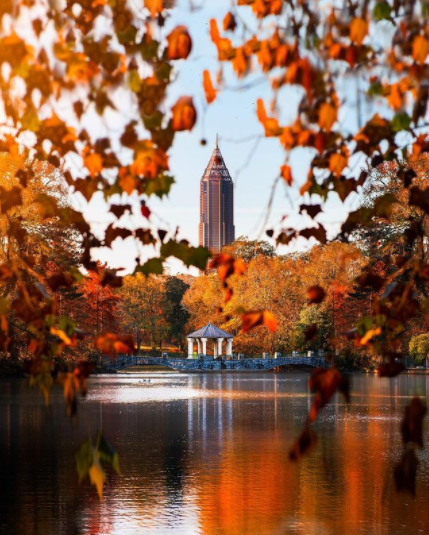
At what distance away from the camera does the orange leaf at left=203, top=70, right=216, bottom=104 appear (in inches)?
155

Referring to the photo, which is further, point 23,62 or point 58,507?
point 58,507

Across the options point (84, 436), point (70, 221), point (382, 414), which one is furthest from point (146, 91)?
point (382, 414)

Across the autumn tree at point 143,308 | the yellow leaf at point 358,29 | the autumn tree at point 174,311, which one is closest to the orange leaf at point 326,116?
the yellow leaf at point 358,29

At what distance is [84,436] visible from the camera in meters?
22.0

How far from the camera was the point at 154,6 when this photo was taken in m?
3.83

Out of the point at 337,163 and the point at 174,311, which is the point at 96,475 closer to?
the point at 337,163

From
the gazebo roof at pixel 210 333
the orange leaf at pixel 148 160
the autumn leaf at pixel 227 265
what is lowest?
the autumn leaf at pixel 227 265

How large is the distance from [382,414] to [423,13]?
26329 mm

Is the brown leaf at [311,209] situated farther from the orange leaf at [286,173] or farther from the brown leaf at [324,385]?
the brown leaf at [324,385]

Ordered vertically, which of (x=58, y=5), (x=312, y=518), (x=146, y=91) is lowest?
(x=312, y=518)

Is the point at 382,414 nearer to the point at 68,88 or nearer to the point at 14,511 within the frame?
the point at 14,511

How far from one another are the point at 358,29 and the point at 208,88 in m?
0.70

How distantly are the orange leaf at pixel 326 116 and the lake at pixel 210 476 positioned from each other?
11.0 ft

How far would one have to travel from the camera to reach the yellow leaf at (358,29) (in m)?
3.55
